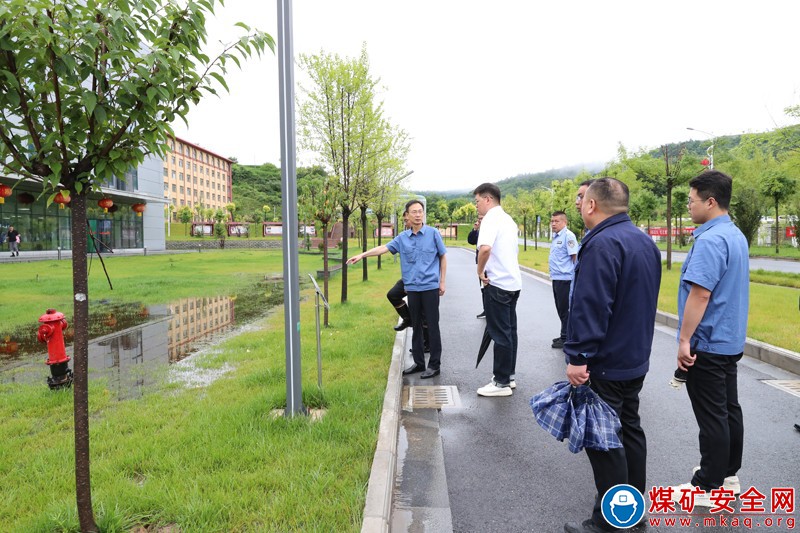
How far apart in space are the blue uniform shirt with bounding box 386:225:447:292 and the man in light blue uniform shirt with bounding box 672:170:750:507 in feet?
10.0

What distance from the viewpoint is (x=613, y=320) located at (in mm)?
2682

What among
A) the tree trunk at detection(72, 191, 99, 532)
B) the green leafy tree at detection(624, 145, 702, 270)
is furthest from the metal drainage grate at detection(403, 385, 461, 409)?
the green leafy tree at detection(624, 145, 702, 270)

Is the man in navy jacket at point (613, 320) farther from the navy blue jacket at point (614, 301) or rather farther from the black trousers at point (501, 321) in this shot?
the black trousers at point (501, 321)

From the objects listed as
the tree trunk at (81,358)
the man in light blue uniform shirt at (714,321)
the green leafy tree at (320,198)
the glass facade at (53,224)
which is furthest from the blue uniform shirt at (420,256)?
the glass facade at (53,224)

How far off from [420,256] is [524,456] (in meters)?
2.61

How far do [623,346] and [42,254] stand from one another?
36907mm

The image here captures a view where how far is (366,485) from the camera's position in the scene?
3135 mm

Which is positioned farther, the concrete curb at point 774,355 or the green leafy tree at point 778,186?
the green leafy tree at point 778,186

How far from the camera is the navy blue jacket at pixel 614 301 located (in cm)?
258

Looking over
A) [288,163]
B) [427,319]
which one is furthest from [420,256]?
[288,163]

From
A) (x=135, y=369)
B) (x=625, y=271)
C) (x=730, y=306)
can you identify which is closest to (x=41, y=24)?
(x=625, y=271)

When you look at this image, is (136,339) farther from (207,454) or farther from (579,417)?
(579,417)

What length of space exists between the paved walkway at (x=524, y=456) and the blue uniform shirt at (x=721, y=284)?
1058 mm

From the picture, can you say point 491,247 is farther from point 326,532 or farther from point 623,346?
point 326,532
